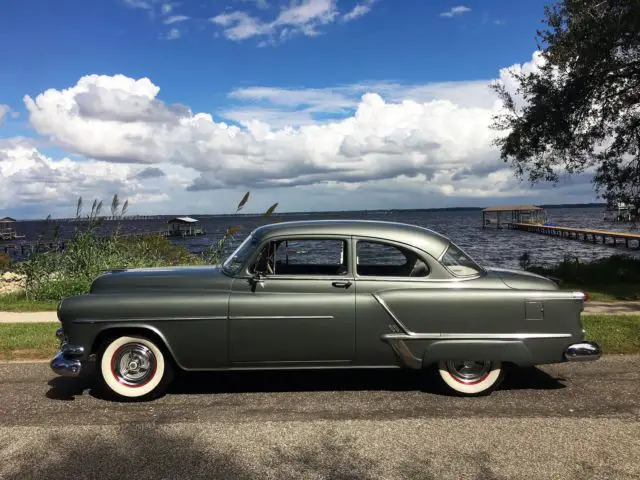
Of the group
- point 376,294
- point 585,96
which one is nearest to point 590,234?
point 585,96

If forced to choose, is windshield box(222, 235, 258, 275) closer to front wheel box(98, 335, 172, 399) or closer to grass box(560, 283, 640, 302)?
front wheel box(98, 335, 172, 399)

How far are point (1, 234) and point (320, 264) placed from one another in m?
101

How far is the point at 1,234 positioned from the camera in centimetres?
9062

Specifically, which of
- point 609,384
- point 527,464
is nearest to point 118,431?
point 527,464

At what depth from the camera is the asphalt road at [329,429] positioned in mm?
3619

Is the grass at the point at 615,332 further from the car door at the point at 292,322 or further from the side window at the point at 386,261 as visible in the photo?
the car door at the point at 292,322

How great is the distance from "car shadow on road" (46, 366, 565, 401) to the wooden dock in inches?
1595

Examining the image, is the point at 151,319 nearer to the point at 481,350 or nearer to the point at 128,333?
the point at 128,333

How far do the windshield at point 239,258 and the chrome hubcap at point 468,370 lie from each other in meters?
2.26

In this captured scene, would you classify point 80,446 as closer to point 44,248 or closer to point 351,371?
point 351,371

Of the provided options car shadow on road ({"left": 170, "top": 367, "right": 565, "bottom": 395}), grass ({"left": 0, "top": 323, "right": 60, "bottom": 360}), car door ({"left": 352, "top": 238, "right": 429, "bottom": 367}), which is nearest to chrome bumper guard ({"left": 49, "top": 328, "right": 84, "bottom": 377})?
car shadow on road ({"left": 170, "top": 367, "right": 565, "bottom": 395})

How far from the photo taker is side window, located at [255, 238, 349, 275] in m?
5.24

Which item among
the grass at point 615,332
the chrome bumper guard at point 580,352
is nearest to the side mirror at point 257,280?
the chrome bumper guard at point 580,352

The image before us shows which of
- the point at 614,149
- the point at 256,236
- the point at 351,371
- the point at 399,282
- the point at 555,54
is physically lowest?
the point at 351,371
